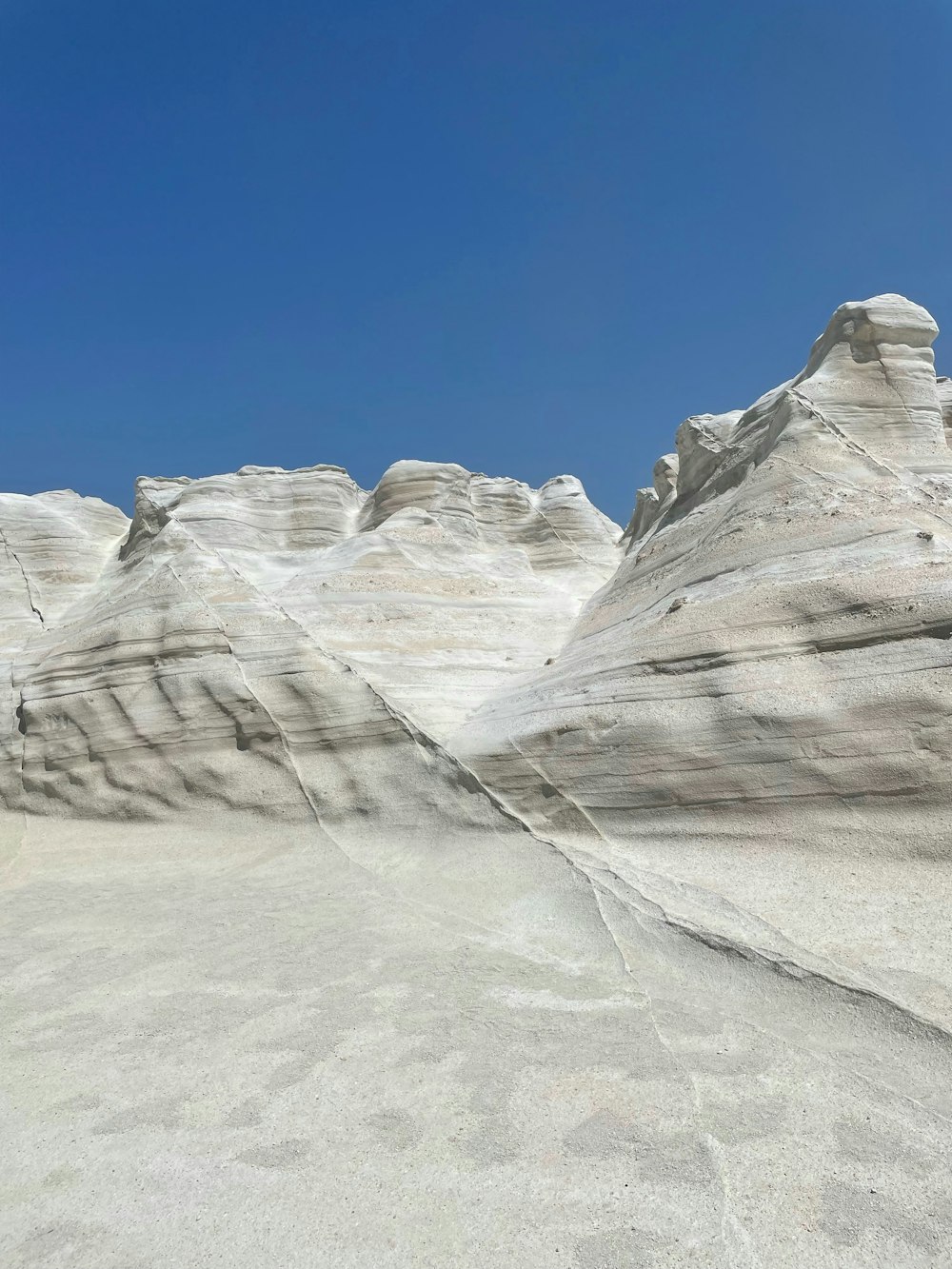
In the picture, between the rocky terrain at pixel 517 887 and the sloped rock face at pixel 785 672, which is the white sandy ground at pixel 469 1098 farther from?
the sloped rock face at pixel 785 672

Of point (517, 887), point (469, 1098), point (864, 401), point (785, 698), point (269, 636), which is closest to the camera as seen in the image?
point (469, 1098)

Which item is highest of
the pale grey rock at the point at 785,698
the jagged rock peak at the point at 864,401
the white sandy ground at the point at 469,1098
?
the jagged rock peak at the point at 864,401

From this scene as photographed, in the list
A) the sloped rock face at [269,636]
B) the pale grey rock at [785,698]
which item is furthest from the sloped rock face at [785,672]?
the sloped rock face at [269,636]

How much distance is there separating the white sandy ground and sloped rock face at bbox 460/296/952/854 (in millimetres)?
561

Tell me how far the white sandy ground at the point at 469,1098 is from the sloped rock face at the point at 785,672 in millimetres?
561

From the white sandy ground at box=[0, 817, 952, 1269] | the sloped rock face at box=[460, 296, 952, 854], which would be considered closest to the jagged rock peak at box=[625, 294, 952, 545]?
the sloped rock face at box=[460, 296, 952, 854]

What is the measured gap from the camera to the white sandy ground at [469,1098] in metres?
2.08

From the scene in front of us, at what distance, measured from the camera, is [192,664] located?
7934 millimetres

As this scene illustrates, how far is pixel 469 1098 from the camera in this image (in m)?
2.72

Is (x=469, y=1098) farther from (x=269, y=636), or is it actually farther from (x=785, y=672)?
(x=269, y=636)

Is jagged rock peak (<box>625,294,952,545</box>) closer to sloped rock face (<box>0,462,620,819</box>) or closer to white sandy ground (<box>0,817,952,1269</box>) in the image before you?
sloped rock face (<box>0,462,620,819</box>)

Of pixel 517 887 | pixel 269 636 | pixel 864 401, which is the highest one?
pixel 864 401

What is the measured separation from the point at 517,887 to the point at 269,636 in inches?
167

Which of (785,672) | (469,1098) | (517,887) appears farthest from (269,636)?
(469,1098)
